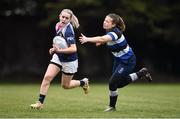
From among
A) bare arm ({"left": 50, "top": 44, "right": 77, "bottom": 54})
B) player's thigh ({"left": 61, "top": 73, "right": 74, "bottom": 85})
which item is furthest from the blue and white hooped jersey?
player's thigh ({"left": 61, "top": 73, "right": 74, "bottom": 85})

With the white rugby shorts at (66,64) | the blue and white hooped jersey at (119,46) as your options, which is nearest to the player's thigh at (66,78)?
the white rugby shorts at (66,64)

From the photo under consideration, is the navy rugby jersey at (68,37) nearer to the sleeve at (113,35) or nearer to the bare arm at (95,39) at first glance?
the bare arm at (95,39)

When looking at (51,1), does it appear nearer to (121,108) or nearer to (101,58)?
(101,58)

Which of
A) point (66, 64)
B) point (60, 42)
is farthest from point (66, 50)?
point (66, 64)

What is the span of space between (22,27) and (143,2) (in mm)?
6972

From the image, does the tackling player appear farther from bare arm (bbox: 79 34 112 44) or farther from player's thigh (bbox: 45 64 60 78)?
player's thigh (bbox: 45 64 60 78)

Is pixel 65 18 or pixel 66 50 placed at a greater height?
pixel 65 18

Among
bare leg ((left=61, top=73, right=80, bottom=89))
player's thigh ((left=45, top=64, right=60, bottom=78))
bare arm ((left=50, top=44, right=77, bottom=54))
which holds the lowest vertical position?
bare leg ((left=61, top=73, right=80, bottom=89))

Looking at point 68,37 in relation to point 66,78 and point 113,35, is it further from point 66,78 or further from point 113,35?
point 66,78

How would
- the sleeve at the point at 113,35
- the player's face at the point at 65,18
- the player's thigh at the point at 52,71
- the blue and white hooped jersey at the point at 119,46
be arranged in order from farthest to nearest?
the player's thigh at the point at 52,71 → the player's face at the point at 65,18 → the blue and white hooped jersey at the point at 119,46 → the sleeve at the point at 113,35

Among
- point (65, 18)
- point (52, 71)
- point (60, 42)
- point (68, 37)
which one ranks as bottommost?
point (52, 71)

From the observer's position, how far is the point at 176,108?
42.2 ft

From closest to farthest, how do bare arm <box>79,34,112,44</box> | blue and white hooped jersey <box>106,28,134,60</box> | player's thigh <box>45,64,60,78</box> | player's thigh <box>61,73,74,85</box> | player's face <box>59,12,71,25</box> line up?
bare arm <box>79,34,112,44</box> → blue and white hooped jersey <box>106,28,134,60</box> → player's face <box>59,12,71,25</box> → player's thigh <box>45,64,60,78</box> → player's thigh <box>61,73,74,85</box>

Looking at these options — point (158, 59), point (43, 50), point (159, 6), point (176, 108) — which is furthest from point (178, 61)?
point (176, 108)
